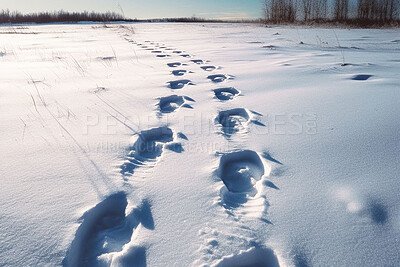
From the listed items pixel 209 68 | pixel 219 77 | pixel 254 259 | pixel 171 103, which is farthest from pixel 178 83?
pixel 254 259

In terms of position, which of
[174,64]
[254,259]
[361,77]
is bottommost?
[254,259]

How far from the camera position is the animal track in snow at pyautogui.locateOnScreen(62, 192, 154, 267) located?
2.21 feet

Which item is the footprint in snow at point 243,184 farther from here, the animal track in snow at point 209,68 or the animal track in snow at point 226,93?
the animal track in snow at point 209,68

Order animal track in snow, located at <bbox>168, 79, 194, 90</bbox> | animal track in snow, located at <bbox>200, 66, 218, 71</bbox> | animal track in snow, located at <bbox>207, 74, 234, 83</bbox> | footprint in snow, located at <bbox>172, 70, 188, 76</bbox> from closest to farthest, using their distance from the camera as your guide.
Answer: animal track in snow, located at <bbox>168, 79, 194, 90</bbox> < animal track in snow, located at <bbox>207, 74, 234, 83</bbox> < footprint in snow, located at <bbox>172, 70, 188, 76</bbox> < animal track in snow, located at <bbox>200, 66, 218, 71</bbox>

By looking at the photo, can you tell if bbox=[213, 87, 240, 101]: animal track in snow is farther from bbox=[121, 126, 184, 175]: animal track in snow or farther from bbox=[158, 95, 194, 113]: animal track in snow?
bbox=[121, 126, 184, 175]: animal track in snow

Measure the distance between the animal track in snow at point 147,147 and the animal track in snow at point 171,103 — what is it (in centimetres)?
36

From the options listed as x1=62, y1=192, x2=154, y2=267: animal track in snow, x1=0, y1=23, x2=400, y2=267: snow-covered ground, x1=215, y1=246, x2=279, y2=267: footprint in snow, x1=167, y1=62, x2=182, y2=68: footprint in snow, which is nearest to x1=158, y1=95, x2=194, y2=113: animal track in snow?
x1=0, y1=23, x2=400, y2=267: snow-covered ground

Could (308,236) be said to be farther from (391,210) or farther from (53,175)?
(53,175)

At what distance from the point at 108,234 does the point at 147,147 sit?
581mm

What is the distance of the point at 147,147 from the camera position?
1297mm

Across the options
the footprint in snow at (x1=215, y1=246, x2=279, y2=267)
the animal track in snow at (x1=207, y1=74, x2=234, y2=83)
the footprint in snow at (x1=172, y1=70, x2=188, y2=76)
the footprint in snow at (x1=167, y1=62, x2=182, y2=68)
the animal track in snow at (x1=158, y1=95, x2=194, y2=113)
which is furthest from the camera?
the footprint in snow at (x1=167, y1=62, x2=182, y2=68)

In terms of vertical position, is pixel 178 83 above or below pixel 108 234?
above

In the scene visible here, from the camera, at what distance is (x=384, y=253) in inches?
25.4

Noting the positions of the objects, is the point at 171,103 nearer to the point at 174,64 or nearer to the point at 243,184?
the point at 243,184
